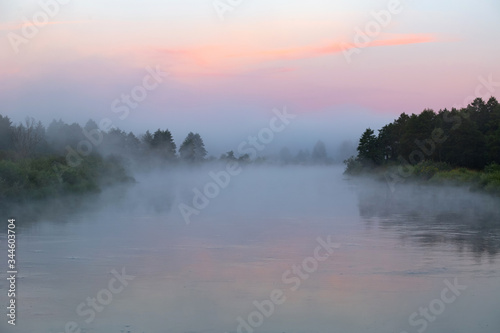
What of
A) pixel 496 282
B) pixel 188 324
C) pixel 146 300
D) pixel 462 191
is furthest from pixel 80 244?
pixel 462 191

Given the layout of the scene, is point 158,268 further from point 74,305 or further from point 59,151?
point 59,151

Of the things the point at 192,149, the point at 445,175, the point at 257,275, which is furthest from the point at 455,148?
the point at 192,149

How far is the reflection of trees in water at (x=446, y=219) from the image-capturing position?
1748 cm

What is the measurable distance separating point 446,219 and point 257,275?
1300cm

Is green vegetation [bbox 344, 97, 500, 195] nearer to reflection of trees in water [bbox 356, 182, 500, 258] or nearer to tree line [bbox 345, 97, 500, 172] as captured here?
tree line [bbox 345, 97, 500, 172]

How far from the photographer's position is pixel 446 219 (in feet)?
77.8

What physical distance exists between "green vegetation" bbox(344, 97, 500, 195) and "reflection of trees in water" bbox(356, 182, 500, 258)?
17.4ft

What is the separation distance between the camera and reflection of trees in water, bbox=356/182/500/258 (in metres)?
17.5

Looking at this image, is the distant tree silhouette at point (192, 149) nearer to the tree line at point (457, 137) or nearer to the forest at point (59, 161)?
the forest at point (59, 161)

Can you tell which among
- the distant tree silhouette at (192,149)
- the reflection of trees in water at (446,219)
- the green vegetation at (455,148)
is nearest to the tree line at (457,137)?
the green vegetation at (455,148)

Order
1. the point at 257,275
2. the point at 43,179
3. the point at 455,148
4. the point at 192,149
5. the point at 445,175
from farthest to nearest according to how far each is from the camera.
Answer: the point at 192,149
the point at 455,148
the point at 445,175
the point at 43,179
the point at 257,275

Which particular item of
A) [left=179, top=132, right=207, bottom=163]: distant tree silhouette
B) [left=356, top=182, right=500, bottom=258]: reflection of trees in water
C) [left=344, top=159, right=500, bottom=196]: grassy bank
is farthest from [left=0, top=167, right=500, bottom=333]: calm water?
[left=179, top=132, right=207, bottom=163]: distant tree silhouette

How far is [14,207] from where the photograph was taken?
2578cm

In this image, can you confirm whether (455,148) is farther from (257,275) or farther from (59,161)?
(257,275)
